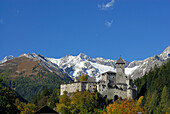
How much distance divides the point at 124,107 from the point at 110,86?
1604cm

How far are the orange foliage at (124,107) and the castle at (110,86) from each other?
4.49 m

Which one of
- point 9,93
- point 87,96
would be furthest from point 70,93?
point 9,93

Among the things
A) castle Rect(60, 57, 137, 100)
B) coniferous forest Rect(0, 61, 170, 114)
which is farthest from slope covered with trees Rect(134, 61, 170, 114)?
castle Rect(60, 57, 137, 100)

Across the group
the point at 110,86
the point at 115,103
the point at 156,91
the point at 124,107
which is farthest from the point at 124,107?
the point at 156,91

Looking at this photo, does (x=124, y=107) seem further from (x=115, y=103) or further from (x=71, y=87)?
(x=71, y=87)

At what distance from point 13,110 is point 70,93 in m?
64.5

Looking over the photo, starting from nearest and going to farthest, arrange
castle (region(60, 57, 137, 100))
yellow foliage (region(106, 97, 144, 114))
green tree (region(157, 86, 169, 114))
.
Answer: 1. green tree (region(157, 86, 169, 114))
2. yellow foliage (region(106, 97, 144, 114))
3. castle (region(60, 57, 137, 100))

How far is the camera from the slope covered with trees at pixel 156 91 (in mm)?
109125

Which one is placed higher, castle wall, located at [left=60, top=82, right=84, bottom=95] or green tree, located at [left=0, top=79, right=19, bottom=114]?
castle wall, located at [left=60, top=82, right=84, bottom=95]

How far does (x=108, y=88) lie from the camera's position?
121 m

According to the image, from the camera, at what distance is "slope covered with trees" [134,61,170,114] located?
109125 millimetres

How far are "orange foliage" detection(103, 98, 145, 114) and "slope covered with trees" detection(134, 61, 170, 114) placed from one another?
13.2ft

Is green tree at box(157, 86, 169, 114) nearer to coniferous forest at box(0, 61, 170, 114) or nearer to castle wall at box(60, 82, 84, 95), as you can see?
coniferous forest at box(0, 61, 170, 114)

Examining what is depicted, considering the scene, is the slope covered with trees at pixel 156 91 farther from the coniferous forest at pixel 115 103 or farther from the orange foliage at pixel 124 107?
the orange foliage at pixel 124 107
